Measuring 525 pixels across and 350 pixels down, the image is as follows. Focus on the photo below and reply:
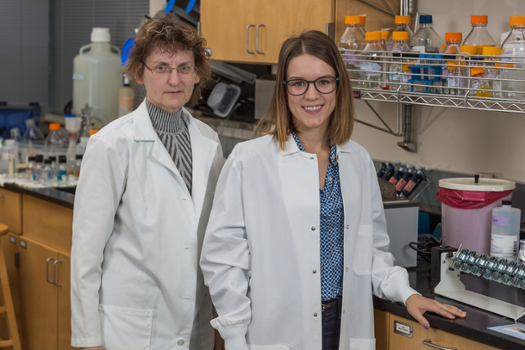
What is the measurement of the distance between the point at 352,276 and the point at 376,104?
1.15 meters

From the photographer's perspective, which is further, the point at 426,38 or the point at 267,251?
the point at 426,38

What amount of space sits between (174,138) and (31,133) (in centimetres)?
253

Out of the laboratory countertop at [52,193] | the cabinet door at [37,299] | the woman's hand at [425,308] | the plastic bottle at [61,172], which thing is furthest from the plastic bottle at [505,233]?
the plastic bottle at [61,172]

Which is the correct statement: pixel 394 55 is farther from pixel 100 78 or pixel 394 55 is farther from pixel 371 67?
pixel 100 78

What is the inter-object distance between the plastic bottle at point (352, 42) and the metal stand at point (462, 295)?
781 millimetres

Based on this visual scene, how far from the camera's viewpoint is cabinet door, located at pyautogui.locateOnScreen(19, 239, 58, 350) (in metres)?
2.85

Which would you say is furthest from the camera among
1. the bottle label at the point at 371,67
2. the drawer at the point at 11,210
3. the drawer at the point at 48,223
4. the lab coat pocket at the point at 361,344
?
the drawer at the point at 11,210

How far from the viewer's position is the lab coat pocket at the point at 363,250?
1.60m

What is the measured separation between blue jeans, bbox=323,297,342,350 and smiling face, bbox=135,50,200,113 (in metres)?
0.69

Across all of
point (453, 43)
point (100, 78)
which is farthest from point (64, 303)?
point (453, 43)

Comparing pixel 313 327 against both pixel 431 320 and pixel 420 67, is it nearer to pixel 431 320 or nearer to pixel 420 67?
pixel 431 320

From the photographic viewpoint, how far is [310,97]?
4.93ft

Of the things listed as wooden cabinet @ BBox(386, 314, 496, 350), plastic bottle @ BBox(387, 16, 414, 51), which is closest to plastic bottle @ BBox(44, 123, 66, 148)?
plastic bottle @ BBox(387, 16, 414, 51)

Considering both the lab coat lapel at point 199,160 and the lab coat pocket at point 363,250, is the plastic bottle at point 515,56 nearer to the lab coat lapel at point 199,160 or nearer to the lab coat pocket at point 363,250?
the lab coat pocket at point 363,250
